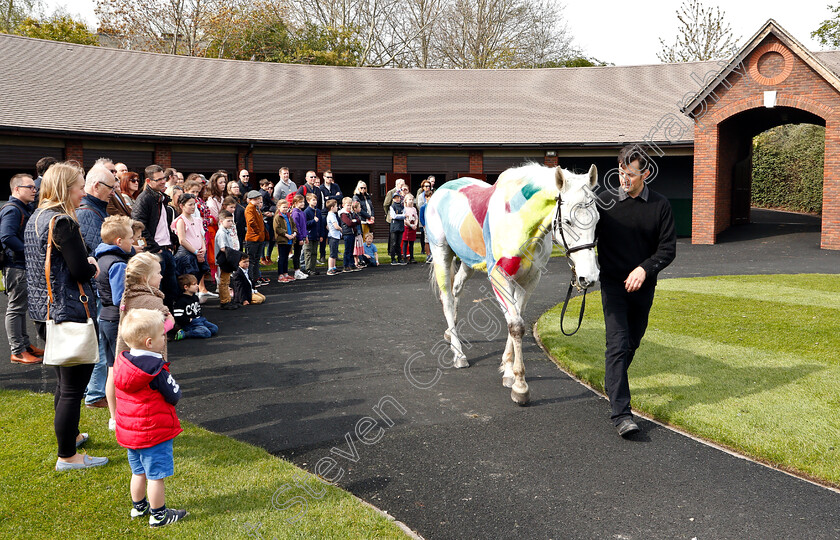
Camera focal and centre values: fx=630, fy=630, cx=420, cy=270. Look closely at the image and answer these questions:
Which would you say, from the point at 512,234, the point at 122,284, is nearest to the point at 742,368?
the point at 512,234

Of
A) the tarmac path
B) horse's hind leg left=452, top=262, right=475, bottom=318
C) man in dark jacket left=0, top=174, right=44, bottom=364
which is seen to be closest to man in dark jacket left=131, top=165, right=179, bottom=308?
the tarmac path

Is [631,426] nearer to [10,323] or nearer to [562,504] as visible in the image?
[562,504]

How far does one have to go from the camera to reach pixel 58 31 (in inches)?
1443

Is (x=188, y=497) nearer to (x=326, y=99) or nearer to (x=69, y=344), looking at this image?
(x=69, y=344)

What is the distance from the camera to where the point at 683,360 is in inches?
289

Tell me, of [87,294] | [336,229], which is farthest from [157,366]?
[336,229]

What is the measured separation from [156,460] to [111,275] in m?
2.03

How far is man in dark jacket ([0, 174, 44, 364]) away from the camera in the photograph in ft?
23.1

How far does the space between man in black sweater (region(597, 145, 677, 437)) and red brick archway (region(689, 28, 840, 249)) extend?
17.4m

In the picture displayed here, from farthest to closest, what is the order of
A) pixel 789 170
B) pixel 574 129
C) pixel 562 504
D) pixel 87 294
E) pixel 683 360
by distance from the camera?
1. pixel 789 170
2. pixel 574 129
3. pixel 683 360
4. pixel 87 294
5. pixel 562 504

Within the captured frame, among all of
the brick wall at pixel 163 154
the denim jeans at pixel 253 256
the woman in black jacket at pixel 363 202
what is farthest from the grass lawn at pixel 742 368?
the brick wall at pixel 163 154

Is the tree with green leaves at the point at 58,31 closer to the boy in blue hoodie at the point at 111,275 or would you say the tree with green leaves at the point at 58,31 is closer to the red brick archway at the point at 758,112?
the red brick archway at the point at 758,112

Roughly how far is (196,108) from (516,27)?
99.1 feet

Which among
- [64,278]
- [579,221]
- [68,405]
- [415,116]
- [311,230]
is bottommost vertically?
[68,405]
